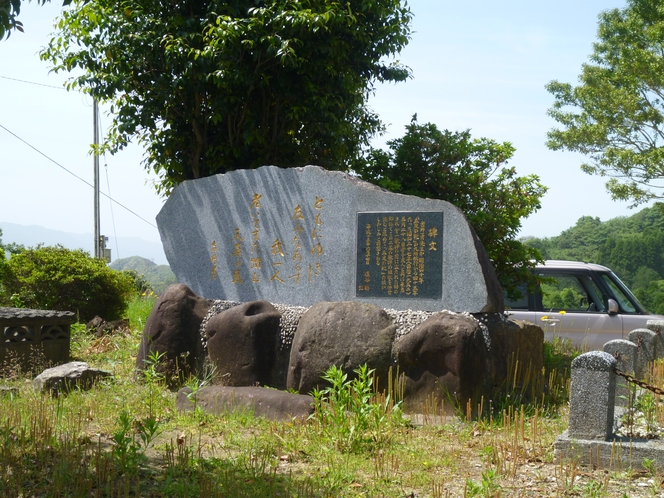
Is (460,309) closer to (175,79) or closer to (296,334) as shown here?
(296,334)

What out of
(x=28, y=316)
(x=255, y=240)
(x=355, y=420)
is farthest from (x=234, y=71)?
(x=355, y=420)

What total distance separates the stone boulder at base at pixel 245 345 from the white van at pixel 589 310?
4146 mm

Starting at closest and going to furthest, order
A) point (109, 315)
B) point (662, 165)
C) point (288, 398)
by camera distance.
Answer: point (288, 398) < point (109, 315) < point (662, 165)

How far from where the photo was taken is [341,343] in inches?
261

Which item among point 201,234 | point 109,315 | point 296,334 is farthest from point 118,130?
point 296,334

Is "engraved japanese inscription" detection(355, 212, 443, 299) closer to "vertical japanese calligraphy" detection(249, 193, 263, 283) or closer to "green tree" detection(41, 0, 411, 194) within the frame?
"vertical japanese calligraphy" detection(249, 193, 263, 283)

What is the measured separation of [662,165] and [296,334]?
12.4 m

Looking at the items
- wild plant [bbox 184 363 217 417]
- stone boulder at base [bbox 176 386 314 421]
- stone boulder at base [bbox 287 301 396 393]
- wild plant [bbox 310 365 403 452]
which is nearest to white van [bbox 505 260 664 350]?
stone boulder at base [bbox 287 301 396 393]

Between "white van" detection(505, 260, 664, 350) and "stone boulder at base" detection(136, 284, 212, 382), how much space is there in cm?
461

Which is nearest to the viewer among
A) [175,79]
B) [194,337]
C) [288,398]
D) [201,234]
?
[288,398]

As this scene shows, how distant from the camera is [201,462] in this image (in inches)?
173

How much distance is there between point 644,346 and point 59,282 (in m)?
8.54

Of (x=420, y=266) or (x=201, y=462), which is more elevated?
(x=420, y=266)

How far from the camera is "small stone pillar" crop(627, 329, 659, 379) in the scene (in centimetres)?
758
